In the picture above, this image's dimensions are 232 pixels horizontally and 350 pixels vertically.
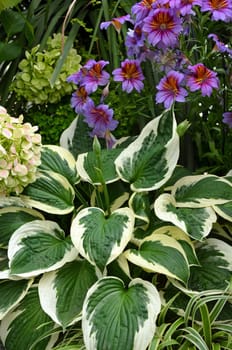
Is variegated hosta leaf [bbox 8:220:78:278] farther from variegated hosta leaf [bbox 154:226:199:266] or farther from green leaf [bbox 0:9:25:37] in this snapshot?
green leaf [bbox 0:9:25:37]

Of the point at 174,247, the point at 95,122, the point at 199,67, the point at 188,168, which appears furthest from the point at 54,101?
the point at 174,247

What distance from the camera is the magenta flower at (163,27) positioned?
1441 mm

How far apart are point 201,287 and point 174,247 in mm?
120

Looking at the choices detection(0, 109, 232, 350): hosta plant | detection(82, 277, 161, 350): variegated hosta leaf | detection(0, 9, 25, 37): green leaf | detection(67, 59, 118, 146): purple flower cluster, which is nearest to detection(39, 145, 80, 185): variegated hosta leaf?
detection(0, 109, 232, 350): hosta plant

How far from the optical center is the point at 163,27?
1447 mm

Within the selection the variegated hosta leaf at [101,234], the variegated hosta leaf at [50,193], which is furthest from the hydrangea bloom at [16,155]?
the variegated hosta leaf at [101,234]

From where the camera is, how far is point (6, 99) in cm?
201

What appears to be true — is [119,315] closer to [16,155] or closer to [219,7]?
[16,155]

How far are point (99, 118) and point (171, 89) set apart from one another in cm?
23

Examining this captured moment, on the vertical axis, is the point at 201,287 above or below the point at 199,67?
below

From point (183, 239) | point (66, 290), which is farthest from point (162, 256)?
point (66, 290)

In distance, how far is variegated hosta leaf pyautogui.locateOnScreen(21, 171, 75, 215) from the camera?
4.92ft

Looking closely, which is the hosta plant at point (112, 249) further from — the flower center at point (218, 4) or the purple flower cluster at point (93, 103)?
the flower center at point (218, 4)

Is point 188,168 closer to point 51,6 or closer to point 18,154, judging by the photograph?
point 18,154
